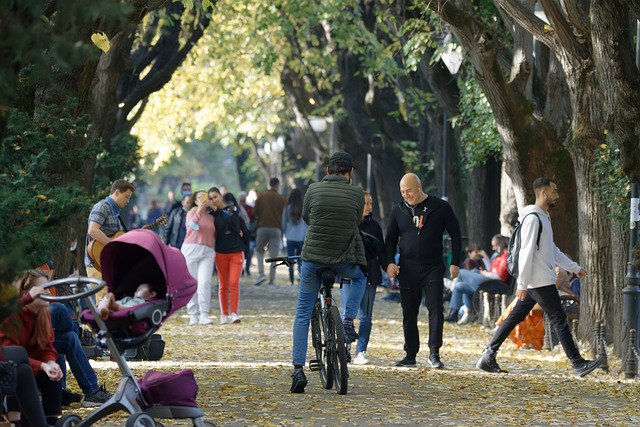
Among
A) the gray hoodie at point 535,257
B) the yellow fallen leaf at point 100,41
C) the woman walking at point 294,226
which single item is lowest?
the gray hoodie at point 535,257

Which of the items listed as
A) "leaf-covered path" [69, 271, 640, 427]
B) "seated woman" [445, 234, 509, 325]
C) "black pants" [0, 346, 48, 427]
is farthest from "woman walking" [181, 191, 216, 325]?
"black pants" [0, 346, 48, 427]

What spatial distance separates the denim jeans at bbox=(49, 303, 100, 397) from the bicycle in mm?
1904

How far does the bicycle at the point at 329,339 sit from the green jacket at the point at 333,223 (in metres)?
0.16

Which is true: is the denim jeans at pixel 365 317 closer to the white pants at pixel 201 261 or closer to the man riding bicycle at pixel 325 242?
the man riding bicycle at pixel 325 242

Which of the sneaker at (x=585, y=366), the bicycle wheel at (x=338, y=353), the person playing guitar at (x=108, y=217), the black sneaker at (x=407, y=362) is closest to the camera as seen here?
the bicycle wheel at (x=338, y=353)

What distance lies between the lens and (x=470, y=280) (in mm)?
21469

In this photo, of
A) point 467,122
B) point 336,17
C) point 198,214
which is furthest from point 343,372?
point 336,17

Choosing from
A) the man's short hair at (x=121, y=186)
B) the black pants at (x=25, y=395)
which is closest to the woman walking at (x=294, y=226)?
the man's short hair at (x=121, y=186)

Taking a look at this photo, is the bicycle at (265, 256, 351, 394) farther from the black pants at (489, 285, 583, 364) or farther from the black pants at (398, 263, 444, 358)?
the black pants at (489, 285, 583, 364)

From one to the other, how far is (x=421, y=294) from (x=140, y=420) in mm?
6610

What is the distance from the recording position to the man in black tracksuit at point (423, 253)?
1403 centimetres

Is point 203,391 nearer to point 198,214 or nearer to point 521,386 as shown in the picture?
point 521,386

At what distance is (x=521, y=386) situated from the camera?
12.9 m

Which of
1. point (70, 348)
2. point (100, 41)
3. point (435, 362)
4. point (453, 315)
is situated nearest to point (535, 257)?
point (435, 362)
